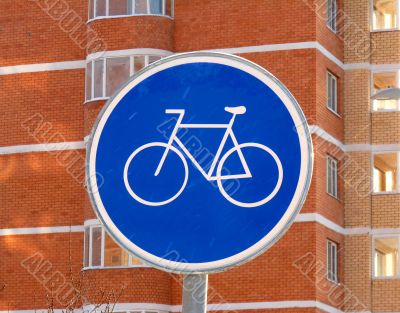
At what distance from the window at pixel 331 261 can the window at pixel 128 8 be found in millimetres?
6808

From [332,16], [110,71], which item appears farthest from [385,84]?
[110,71]

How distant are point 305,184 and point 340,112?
103ft

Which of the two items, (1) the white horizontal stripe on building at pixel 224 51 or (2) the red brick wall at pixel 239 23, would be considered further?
(2) the red brick wall at pixel 239 23

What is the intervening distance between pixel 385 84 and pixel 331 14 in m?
2.53

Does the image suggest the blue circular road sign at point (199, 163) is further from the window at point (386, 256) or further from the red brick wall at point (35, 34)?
the red brick wall at point (35, 34)

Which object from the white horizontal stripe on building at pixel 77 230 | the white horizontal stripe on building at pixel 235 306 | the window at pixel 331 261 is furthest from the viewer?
the white horizontal stripe on building at pixel 77 230

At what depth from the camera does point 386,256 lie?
34625 mm

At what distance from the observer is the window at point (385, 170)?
35000 millimetres

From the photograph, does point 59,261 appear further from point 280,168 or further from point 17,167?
point 280,168

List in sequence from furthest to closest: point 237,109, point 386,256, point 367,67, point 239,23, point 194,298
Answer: point 367,67
point 386,256
point 239,23
point 237,109
point 194,298

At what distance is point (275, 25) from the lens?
3284 cm

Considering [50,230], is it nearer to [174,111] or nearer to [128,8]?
[128,8]

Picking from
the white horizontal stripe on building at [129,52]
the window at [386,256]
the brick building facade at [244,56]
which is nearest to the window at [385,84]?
the brick building facade at [244,56]

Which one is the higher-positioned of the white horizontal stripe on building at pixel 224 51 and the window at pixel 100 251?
the white horizontal stripe on building at pixel 224 51
